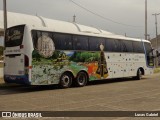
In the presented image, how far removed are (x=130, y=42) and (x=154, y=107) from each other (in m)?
12.1

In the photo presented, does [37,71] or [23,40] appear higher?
[23,40]

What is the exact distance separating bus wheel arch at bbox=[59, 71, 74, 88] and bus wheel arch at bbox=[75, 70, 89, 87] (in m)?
0.38

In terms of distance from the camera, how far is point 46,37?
50.7 feet

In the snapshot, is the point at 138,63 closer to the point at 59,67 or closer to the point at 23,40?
the point at 59,67

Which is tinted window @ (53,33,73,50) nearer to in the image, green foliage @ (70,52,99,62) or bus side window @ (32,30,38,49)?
green foliage @ (70,52,99,62)

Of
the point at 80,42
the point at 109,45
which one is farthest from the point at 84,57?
the point at 109,45

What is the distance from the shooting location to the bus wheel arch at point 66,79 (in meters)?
16.3

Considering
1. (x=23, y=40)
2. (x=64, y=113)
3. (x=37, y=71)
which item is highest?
(x=23, y=40)

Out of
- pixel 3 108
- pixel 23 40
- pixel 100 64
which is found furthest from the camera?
pixel 100 64

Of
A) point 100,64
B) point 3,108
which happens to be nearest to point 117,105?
point 3,108

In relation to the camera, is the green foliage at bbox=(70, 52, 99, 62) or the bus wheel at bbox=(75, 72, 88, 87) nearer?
the green foliage at bbox=(70, 52, 99, 62)

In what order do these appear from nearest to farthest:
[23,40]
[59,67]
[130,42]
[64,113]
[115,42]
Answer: [64,113] < [23,40] < [59,67] < [115,42] < [130,42]

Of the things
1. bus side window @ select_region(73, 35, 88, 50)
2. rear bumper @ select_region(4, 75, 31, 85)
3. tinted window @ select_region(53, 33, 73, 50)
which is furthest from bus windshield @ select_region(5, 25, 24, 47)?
bus side window @ select_region(73, 35, 88, 50)

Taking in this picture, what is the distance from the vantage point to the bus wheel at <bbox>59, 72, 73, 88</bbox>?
1629cm
